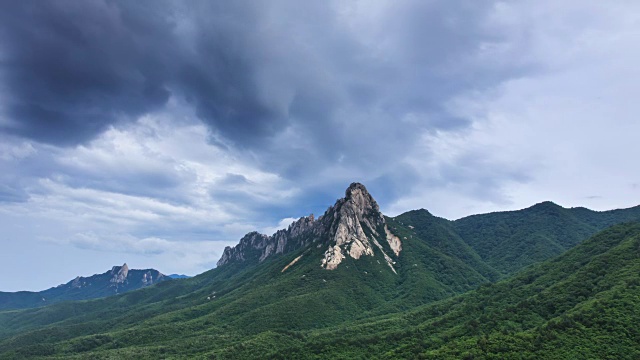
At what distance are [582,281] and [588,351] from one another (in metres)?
65.8

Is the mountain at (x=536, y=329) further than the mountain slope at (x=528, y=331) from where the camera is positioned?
No

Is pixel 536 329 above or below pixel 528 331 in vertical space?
above

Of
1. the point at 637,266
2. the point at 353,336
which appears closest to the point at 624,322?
the point at 637,266

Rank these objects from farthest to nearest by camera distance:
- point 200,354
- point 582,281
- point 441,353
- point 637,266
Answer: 1. point 200,354
2. point 582,281
3. point 637,266
4. point 441,353

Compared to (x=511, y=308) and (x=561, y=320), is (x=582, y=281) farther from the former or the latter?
(x=561, y=320)

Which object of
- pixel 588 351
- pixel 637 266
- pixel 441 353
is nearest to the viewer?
pixel 588 351

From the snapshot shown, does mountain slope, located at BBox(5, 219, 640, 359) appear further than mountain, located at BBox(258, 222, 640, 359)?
Yes

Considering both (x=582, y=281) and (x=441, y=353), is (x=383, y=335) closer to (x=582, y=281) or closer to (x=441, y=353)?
(x=441, y=353)

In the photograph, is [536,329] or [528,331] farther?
[536,329]

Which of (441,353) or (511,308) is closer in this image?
(441,353)

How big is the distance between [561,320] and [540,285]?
69.3m

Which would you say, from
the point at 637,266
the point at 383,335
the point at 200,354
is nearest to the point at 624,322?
the point at 637,266

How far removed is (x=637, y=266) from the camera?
15100 cm

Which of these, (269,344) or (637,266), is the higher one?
(637,266)
